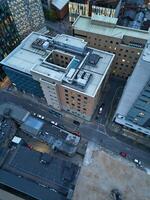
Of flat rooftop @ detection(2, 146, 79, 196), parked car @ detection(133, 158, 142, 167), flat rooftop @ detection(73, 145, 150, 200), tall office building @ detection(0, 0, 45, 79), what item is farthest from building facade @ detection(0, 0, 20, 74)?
parked car @ detection(133, 158, 142, 167)

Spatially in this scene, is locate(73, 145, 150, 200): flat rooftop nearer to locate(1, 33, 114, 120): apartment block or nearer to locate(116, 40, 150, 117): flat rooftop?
locate(1, 33, 114, 120): apartment block

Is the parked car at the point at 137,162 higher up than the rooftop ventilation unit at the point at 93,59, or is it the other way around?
the rooftop ventilation unit at the point at 93,59

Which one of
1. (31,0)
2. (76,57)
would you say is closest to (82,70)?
(76,57)

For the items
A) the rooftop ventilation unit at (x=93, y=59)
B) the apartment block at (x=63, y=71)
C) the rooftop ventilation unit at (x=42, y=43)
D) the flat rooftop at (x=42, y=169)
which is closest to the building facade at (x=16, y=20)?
the apartment block at (x=63, y=71)

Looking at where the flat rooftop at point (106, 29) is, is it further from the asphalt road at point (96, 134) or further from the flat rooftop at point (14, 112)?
the flat rooftop at point (14, 112)

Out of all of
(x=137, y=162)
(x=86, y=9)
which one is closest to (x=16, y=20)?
(x=86, y=9)

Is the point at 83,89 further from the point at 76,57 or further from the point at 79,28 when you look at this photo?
the point at 79,28

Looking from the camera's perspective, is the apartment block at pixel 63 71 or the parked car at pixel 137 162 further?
the parked car at pixel 137 162
